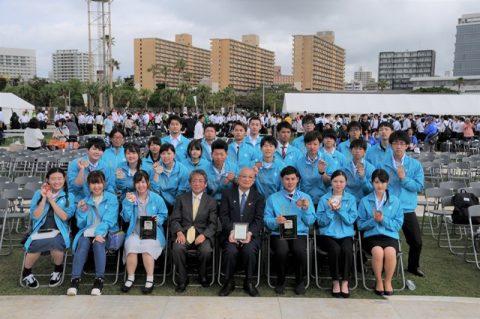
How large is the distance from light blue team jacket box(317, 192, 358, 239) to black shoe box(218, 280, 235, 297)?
112 cm

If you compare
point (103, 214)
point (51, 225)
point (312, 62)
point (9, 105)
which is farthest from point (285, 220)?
point (312, 62)

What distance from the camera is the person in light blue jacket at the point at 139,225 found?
4.59 meters

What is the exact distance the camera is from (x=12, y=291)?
4.48 metres

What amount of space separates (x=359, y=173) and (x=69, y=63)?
580 feet

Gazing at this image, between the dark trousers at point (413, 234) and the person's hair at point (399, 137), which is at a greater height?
the person's hair at point (399, 137)

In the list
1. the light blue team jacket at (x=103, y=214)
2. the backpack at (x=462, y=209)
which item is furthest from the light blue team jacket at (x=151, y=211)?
the backpack at (x=462, y=209)

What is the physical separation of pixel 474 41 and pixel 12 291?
159247 millimetres

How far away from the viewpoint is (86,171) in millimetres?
5328

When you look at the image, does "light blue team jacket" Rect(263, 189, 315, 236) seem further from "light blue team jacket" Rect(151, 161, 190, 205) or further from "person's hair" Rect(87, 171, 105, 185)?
"person's hair" Rect(87, 171, 105, 185)

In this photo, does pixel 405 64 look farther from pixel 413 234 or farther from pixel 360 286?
pixel 360 286

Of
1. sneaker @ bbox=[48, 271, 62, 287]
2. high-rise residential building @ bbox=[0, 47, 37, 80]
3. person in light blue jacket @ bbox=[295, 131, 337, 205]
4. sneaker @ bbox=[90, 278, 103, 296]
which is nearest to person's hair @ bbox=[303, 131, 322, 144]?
person in light blue jacket @ bbox=[295, 131, 337, 205]

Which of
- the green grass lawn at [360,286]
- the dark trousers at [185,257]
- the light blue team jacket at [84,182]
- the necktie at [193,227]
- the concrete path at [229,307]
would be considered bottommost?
the green grass lawn at [360,286]

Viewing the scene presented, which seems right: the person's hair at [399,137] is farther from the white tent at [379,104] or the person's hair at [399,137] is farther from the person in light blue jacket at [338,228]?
the white tent at [379,104]

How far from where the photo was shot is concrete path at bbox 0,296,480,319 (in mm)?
3936
